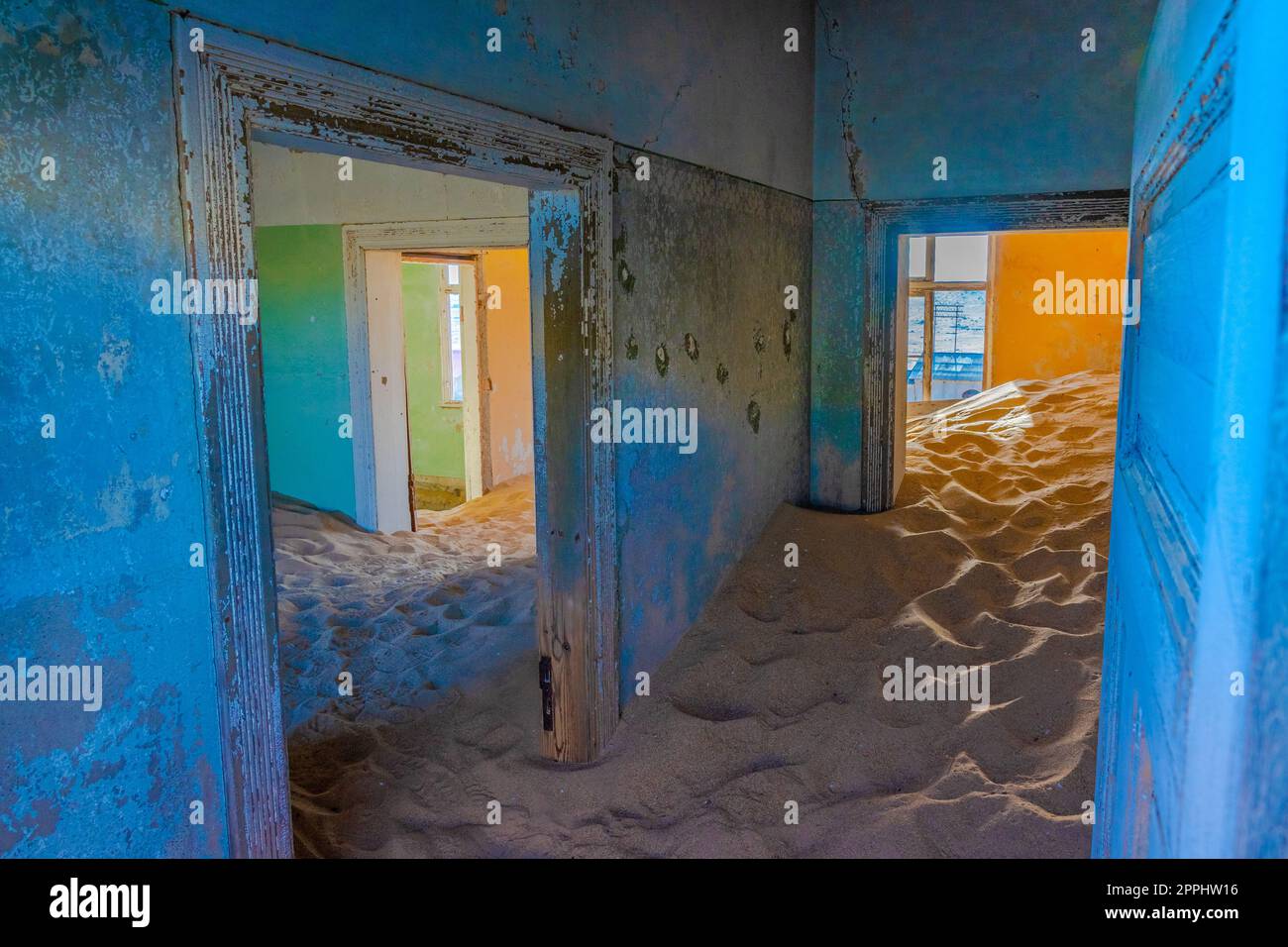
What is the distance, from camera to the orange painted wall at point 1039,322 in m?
9.71

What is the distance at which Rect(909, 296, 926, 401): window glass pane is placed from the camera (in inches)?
490

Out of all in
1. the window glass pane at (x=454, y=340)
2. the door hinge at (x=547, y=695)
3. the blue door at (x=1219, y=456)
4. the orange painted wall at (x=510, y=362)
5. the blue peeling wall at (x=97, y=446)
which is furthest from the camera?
the window glass pane at (x=454, y=340)

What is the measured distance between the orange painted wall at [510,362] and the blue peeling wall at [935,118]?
14.6 ft

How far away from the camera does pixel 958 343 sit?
1312 centimetres

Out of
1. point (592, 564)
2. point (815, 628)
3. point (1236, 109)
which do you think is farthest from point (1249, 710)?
point (815, 628)

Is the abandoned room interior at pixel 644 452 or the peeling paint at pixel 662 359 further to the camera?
the peeling paint at pixel 662 359

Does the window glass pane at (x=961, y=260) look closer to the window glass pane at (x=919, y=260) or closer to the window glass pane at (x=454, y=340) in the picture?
the window glass pane at (x=919, y=260)

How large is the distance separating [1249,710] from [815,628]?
3377 millimetres

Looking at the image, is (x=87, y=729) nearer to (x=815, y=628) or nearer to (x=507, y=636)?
(x=507, y=636)

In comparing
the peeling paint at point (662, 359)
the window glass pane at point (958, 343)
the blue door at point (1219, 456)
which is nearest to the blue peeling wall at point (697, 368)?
the peeling paint at point (662, 359)

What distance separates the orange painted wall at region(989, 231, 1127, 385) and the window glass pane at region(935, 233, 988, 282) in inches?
79.4

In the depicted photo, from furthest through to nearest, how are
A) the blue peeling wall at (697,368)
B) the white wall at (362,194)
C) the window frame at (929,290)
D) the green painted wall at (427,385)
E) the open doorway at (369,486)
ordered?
1. the window frame at (929,290)
2. the green painted wall at (427,385)
3. the white wall at (362,194)
4. the open doorway at (369,486)
5. the blue peeling wall at (697,368)
